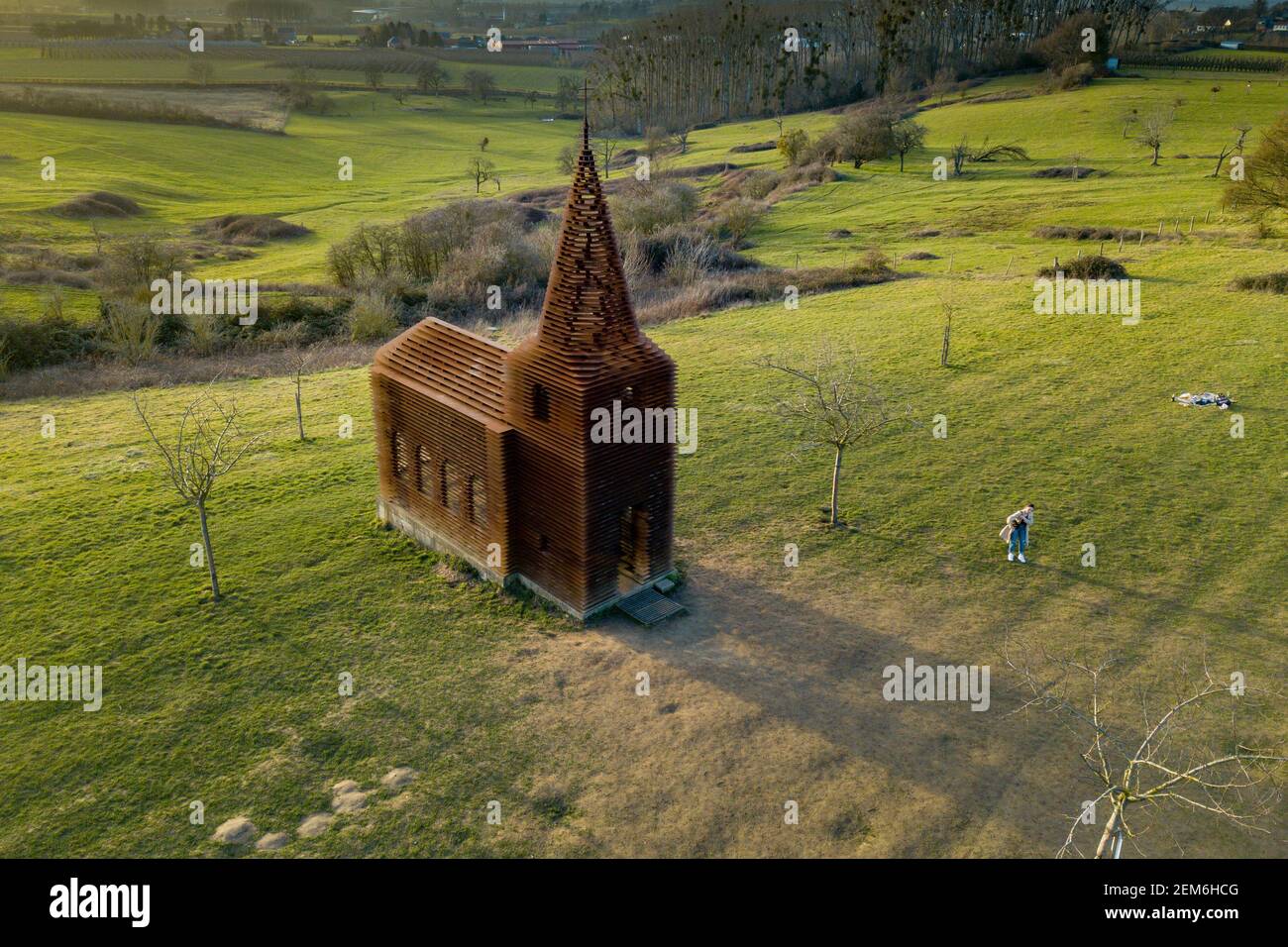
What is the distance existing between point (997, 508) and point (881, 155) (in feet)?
217

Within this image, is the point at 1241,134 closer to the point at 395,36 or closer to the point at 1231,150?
the point at 1231,150

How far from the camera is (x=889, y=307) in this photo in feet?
144

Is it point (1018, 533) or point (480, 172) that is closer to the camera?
point (1018, 533)

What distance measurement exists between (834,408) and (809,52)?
132467mm

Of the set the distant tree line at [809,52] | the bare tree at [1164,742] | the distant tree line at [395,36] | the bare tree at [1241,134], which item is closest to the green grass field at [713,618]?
the bare tree at [1164,742]

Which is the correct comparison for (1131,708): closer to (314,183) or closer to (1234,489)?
(1234,489)

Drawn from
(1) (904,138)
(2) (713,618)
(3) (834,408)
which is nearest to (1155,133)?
(1) (904,138)

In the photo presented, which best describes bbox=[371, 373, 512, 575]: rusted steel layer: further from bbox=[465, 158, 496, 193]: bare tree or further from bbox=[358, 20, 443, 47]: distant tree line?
bbox=[358, 20, 443, 47]: distant tree line

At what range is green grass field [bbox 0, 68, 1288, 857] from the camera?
50.9ft

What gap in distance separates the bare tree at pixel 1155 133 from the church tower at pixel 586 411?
66.0 m

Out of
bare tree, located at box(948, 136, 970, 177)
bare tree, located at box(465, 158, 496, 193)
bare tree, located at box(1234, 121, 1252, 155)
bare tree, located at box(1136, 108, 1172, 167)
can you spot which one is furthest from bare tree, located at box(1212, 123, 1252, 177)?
bare tree, located at box(465, 158, 496, 193)

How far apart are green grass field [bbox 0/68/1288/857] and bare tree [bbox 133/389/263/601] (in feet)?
2.77

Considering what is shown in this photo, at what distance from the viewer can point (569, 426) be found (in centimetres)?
1920

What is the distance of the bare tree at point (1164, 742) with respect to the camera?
15.1 meters
